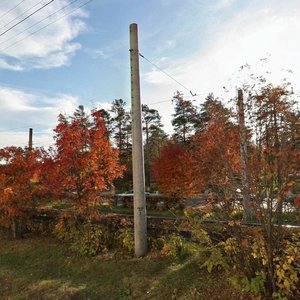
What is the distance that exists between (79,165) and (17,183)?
251 centimetres

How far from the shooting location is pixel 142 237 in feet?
23.3

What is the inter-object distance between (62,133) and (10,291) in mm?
4157

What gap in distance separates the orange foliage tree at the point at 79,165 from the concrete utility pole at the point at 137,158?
1.58 metres

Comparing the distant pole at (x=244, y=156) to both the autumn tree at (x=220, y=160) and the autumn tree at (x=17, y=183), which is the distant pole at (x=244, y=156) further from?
the autumn tree at (x=17, y=183)

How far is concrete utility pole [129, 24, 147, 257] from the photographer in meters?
7.13

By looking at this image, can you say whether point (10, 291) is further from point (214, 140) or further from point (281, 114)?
point (281, 114)

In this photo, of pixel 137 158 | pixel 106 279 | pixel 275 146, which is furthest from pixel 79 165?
pixel 275 146

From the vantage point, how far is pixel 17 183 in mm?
9453

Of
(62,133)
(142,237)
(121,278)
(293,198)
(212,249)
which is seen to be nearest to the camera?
(293,198)

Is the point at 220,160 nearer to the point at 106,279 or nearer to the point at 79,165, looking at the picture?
the point at 106,279

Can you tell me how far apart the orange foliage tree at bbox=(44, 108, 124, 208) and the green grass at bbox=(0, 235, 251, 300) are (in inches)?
64.1

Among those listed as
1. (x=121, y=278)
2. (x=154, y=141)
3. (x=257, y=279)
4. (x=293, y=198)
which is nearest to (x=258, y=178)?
(x=293, y=198)

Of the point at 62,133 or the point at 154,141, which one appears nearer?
the point at 62,133

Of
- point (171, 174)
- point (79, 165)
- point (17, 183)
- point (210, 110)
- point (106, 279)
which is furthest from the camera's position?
point (171, 174)
